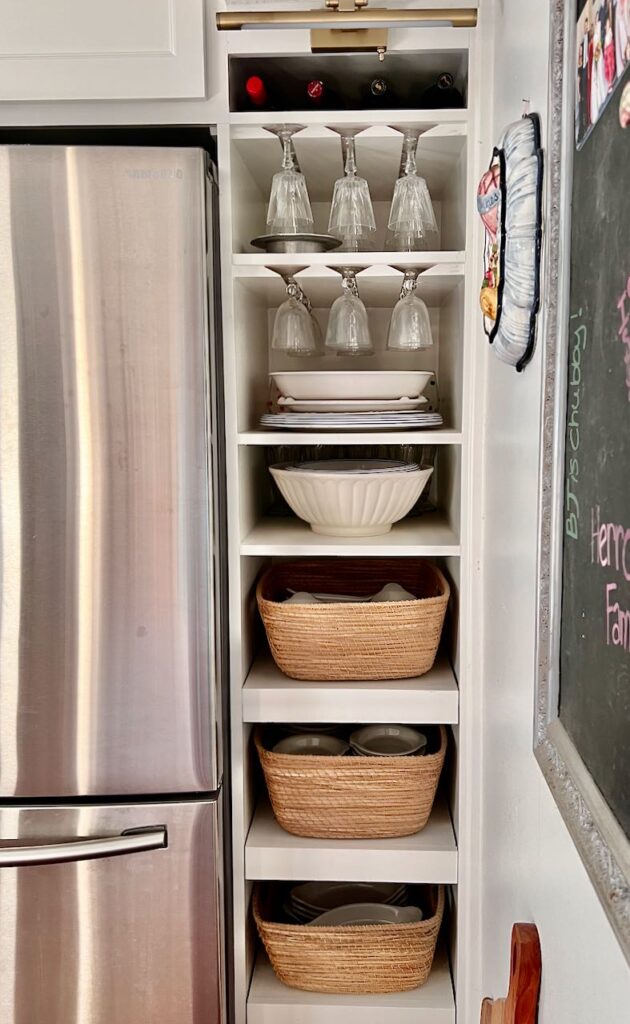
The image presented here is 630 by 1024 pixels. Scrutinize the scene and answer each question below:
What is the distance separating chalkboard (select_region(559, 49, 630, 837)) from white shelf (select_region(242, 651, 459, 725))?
63 centimetres

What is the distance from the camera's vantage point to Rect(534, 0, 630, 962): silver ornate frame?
2.12 ft

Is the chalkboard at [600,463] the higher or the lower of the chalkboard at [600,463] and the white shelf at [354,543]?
the higher

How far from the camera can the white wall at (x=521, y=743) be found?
65 cm

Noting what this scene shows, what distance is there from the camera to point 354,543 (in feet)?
4.33

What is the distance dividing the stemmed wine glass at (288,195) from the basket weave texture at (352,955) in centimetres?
114

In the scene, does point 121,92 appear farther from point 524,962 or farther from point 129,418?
point 524,962

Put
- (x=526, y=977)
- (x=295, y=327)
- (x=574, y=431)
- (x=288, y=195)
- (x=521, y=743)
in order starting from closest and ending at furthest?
(x=574, y=431), (x=526, y=977), (x=521, y=743), (x=288, y=195), (x=295, y=327)

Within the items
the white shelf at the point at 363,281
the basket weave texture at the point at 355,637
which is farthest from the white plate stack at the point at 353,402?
the basket weave texture at the point at 355,637

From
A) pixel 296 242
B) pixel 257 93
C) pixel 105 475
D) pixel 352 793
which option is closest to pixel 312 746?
pixel 352 793

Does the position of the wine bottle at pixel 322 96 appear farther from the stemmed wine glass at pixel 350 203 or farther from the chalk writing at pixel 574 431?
the chalk writing at pixel 574 431

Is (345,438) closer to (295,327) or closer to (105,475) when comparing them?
(295,327)

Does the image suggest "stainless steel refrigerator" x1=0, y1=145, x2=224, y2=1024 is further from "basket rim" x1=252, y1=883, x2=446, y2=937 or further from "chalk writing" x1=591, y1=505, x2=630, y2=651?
"chalk writing" x1=591, y1=505, x2=630, y2=651

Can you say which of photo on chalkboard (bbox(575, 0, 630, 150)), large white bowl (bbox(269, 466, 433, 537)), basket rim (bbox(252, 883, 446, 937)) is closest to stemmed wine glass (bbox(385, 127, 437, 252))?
large white bowl (bbox(269, 466, 433, 537))

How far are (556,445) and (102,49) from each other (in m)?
0.93
